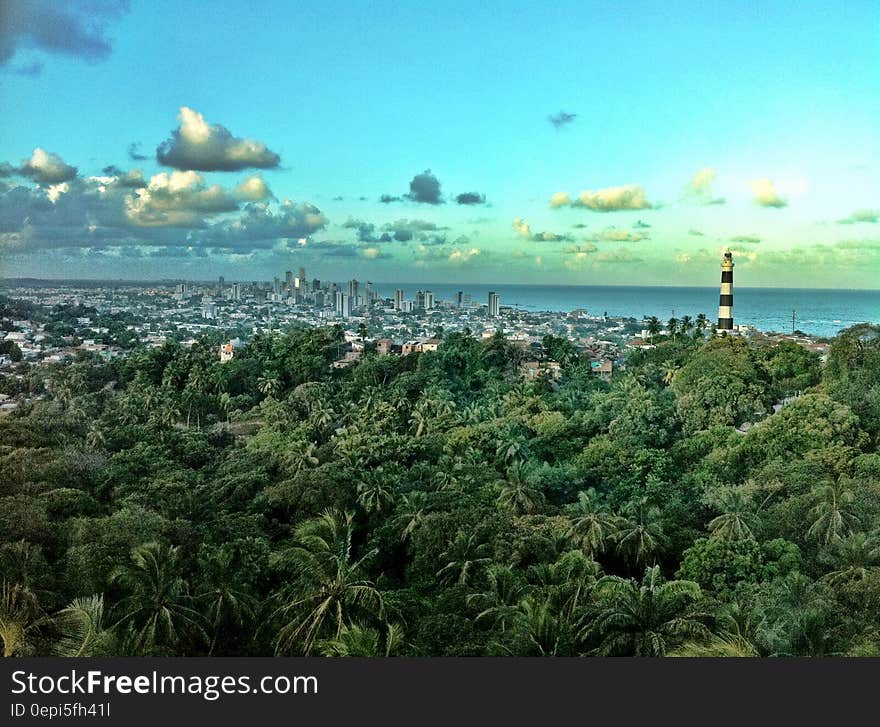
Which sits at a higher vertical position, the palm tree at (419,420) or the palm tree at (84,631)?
the palm tree at (419,420)

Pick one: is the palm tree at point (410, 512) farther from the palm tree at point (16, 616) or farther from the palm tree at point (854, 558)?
the palm tree at point (854, 558)

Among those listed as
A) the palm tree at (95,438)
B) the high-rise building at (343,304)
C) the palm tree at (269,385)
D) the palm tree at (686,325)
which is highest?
the high-rise building at (343,304)

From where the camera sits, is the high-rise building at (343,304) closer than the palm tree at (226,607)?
No

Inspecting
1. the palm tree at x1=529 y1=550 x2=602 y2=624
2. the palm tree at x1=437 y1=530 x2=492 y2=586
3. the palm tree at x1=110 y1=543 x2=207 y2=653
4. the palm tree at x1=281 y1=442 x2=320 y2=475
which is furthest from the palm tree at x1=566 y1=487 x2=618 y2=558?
the palm tree at x1=110 y1=543 x2=207 y2=653

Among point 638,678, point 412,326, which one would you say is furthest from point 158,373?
point 638,678

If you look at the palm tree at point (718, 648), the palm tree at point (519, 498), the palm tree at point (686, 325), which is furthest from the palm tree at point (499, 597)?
the palm tree at point (686, 325)

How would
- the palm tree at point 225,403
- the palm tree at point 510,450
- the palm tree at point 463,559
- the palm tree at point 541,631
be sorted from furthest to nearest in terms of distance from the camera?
1. the palm tree at point 225,403
2. the palm tree at point 510,450
3. the palm tree at point 463,559
4. the palm tree at point 541,631

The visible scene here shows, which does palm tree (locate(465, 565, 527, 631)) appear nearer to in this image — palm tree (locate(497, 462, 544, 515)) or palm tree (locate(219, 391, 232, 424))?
palm tree (locate(497, 462, 544, 515))
